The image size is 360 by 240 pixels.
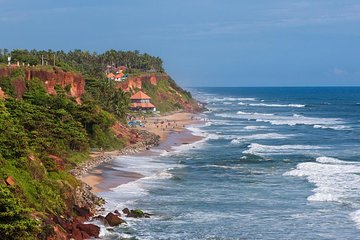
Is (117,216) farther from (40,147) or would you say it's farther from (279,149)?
(279,149)

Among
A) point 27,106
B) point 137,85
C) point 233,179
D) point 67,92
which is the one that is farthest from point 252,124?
point 27,106

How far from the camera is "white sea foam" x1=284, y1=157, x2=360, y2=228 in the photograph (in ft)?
120

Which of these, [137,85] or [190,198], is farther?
[137,85]

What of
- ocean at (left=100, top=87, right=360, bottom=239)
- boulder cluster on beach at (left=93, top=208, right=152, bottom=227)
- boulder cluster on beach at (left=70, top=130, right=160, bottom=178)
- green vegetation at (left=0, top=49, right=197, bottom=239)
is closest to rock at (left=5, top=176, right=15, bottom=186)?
green vegetation at (left=0, top=49, right=197, bottom=239)

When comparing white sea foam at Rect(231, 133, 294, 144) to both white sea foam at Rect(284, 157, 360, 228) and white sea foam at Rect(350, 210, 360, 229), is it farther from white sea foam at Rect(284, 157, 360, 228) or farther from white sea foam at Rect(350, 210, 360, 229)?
white sea foam at Rect(350, 210, 360, 229)

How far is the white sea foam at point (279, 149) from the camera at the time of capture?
5828cm

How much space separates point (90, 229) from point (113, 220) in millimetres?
2170

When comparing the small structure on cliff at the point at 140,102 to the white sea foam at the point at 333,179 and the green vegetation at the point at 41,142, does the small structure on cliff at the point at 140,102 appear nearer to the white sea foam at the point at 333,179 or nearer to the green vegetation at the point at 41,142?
the green vegetation at the point at 41,142

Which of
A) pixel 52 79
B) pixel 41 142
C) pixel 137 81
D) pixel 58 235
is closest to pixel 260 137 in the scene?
pixel 52 79

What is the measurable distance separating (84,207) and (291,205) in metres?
12.2

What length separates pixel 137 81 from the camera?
11594cm

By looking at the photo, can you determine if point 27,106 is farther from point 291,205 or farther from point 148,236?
point 291,205

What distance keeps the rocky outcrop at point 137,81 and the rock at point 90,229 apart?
74038 millimetres

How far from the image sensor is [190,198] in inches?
1453
